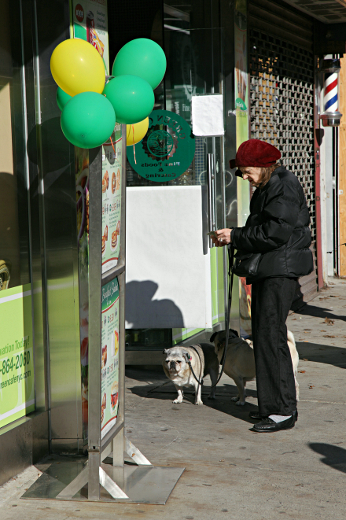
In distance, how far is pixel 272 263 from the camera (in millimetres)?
4480

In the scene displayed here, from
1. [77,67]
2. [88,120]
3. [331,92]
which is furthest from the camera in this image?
[331,92]

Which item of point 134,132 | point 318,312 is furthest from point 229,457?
point 318,312

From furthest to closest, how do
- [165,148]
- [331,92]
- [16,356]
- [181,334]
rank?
[331,92] < [181,334] < [165,148] < [16,356]

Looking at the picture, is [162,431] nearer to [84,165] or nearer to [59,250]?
[59,250]

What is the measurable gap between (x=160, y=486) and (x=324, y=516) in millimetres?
925

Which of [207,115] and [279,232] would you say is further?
[207,115]

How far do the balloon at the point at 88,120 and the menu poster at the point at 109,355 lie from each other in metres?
0.80

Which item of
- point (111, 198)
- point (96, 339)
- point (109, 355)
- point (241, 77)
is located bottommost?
point (109, 355)

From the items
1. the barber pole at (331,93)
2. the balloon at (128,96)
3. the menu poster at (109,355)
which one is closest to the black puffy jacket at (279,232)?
the menu poster at (109,355)

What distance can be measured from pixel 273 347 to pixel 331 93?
→ 7140 millimetres

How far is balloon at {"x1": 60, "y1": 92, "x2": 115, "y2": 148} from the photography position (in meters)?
3.07

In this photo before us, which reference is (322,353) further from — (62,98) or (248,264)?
(62,98)

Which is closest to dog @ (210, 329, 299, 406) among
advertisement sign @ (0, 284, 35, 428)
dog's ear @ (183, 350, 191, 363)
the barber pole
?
dog's ear @ (183, 350, 191, 363)

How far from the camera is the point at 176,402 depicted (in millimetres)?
5371
